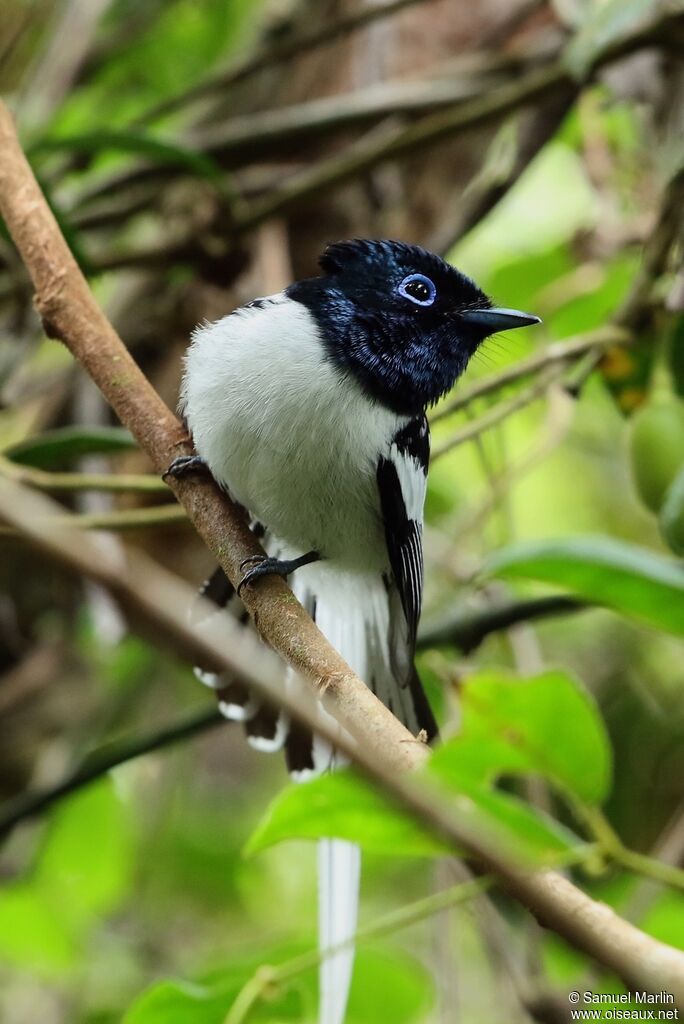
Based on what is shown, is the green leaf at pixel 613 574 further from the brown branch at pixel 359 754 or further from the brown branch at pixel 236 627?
the brown branch at pixel 359 754

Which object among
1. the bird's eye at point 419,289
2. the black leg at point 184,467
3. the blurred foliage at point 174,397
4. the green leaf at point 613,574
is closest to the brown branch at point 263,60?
the blurred foliage at point 174,397

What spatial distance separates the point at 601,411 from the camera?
→ 4.34m

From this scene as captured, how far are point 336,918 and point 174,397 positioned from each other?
1.94m

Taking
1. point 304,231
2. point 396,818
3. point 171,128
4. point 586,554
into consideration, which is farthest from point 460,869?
point 171,128

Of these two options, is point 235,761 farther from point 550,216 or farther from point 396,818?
point 396,818

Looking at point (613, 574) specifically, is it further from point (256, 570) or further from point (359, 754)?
point (359, 754)

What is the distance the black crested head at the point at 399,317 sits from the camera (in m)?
2.53

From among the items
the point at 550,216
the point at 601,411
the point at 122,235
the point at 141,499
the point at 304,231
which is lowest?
the point at 601,411

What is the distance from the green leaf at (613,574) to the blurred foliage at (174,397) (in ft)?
0.86

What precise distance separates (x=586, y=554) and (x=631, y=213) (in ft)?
6.59

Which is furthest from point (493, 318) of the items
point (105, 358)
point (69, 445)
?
point (105, 358)

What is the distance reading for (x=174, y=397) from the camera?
3467mm

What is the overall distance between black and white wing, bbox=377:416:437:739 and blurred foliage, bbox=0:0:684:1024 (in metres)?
0.12

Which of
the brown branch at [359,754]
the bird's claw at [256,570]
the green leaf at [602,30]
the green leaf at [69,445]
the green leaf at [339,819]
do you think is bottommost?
the green leaf at [339,819]
